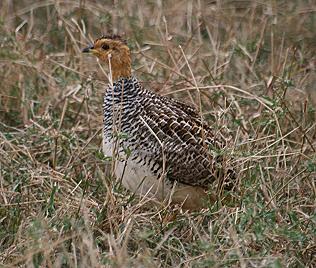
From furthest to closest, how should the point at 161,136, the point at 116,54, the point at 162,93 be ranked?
the point at 162,93 < the point at 116,54 < the point at 161,136

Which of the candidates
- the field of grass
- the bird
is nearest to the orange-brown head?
the bird

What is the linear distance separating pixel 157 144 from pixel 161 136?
67 millimetres

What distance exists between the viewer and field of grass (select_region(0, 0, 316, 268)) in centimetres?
410

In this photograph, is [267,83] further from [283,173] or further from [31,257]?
[31,257]

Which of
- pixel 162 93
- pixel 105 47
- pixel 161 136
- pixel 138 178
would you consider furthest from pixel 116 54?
pixel 162 93

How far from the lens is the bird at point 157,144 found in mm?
4594

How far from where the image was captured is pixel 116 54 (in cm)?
485

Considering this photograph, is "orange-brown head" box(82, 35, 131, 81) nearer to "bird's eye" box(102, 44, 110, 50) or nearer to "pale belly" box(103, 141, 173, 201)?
"bird's eye" box(102, 44, 110, 50)

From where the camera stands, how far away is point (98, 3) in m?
7.24

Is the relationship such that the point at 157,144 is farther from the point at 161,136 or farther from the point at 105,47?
the point at 105,47

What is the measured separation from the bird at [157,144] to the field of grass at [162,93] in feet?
0.31

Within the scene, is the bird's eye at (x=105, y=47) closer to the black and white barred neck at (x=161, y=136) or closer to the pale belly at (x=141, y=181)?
the black and white barred neck at (x=161, y=136)

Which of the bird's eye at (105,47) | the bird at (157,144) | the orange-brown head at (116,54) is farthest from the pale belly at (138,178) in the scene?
the bird's eye at (105,47)

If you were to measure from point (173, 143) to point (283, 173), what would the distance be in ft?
1.96
